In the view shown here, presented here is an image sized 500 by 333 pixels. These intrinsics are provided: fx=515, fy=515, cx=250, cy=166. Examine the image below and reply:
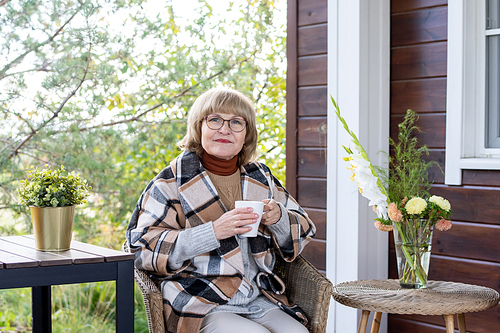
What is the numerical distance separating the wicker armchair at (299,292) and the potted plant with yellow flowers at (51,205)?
28cm

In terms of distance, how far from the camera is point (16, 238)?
186 centimetres

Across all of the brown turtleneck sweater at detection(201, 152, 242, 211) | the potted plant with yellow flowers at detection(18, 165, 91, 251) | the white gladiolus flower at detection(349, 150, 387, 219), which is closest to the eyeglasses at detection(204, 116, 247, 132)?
the brown turtleneck sweater at detection(201, 152, 242, 211)

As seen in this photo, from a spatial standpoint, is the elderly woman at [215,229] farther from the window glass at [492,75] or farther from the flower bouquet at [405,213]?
the window glass at [492,75]

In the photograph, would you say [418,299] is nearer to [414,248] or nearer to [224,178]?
[414,248]

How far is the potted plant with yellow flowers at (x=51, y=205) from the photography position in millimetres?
1536

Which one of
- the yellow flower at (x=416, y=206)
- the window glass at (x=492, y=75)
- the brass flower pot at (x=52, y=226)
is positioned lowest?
the brass flower pot at (x=52, y=226)

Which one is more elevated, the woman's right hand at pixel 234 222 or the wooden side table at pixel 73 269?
the woman's right hand at pixel 234 222

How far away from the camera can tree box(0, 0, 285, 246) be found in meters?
3.33

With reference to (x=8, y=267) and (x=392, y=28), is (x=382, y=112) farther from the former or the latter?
(x=8, y=267)

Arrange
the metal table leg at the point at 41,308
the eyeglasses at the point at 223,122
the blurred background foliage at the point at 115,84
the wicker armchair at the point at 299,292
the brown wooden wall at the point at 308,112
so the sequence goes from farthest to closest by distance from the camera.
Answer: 1. the blurred background foliage at the point at 115,84
2. the brown wooden wall at the point at 308,112
3. the metal table leg at the point at 41,308
4. the eyeglasses at the point at 223,122
5. the wicker armchair at the point at 299,292

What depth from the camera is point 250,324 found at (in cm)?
165

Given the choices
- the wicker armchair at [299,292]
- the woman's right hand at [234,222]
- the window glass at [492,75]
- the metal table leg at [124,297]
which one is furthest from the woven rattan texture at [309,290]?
the window glass at [492,75]

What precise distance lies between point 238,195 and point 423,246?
2.26 ft

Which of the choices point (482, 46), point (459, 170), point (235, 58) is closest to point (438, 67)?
point (482, 46)
